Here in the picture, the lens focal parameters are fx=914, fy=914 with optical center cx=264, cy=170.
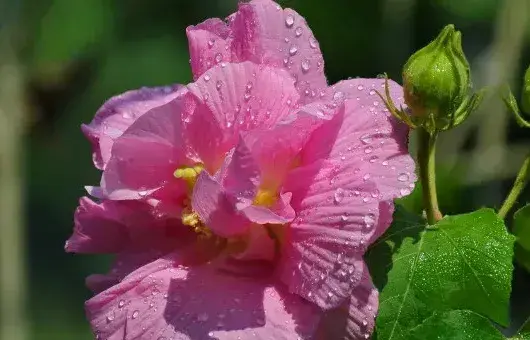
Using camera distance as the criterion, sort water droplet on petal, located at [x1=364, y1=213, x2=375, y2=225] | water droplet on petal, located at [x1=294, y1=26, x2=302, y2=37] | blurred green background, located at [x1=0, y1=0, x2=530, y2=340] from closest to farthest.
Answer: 1. water droplet on petal, located at [x1=364, y1=213, x2=375, y2=225]
2. water droplet on petal, located at [x1=294, y1=26, x2=302, y2=37]
3. blurred green background, located at [x1=0, y1=0, x2=530, y2=340]

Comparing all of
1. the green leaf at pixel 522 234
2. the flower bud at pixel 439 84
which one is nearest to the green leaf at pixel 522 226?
the green leaf at pixel 522 234

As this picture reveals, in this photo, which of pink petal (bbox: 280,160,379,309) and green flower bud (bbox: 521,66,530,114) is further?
green flower bud (bbox: 521,66,530,114)

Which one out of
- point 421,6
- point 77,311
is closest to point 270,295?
point 421,6

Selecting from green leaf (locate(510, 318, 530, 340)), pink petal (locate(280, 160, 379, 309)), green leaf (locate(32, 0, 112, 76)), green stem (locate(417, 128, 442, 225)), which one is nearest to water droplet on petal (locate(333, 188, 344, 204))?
pink petal (locate(280, 160, 379, 309))

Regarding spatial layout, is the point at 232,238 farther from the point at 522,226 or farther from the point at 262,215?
the point at 522,226

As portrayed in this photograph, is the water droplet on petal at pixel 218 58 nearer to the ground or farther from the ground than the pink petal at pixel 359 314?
farther from the ground

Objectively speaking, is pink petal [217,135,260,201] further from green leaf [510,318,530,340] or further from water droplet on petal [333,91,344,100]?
green leaf [510,318,530,340]

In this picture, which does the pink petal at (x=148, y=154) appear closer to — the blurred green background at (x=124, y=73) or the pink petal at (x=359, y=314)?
the pink petal at (x=359, y=314)
